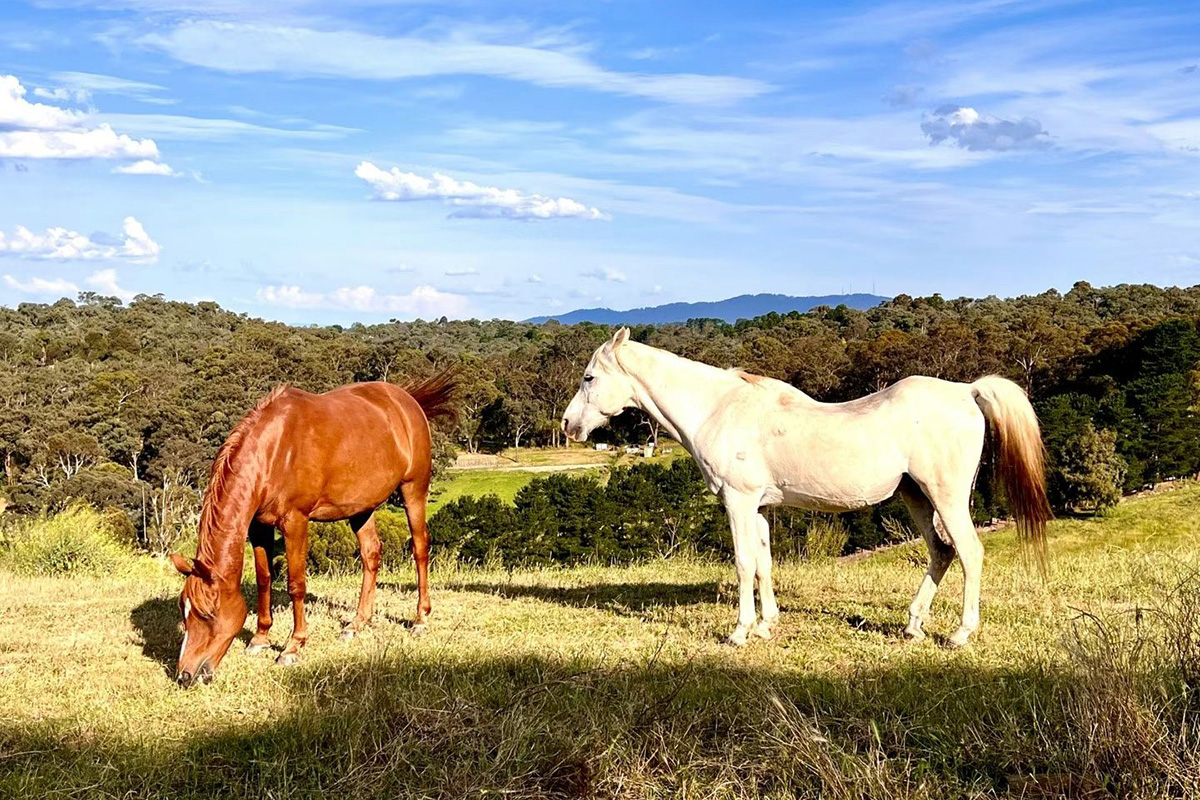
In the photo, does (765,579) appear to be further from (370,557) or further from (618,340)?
(370,557)

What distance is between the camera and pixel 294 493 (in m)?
6.75

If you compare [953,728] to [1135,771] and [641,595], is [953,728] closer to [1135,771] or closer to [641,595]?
[1135,771]

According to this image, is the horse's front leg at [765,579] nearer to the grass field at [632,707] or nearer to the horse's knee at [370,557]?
the grass field at [632,707]

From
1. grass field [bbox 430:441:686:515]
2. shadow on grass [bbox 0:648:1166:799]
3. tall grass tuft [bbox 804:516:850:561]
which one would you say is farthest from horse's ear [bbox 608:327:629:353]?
grass field [bbox 430:441:686:515]

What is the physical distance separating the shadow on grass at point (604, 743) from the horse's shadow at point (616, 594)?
9.15 feet

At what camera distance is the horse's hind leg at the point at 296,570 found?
6668mm

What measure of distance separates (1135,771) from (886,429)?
3149 millimetres

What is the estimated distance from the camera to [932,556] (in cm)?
716

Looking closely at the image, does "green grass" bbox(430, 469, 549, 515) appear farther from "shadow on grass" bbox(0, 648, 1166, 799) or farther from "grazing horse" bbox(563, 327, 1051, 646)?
"shadow on grass" bbox(0, 648, 1166, 799)

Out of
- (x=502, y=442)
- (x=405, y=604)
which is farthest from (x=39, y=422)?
(x=405, y=604)

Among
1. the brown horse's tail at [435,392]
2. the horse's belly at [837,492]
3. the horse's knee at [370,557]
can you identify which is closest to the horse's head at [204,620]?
the horse's knee at [370,557]

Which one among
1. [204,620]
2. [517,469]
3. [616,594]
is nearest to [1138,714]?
[204,620]

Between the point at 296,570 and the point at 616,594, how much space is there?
3.22 m

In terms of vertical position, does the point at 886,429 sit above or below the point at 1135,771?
above
